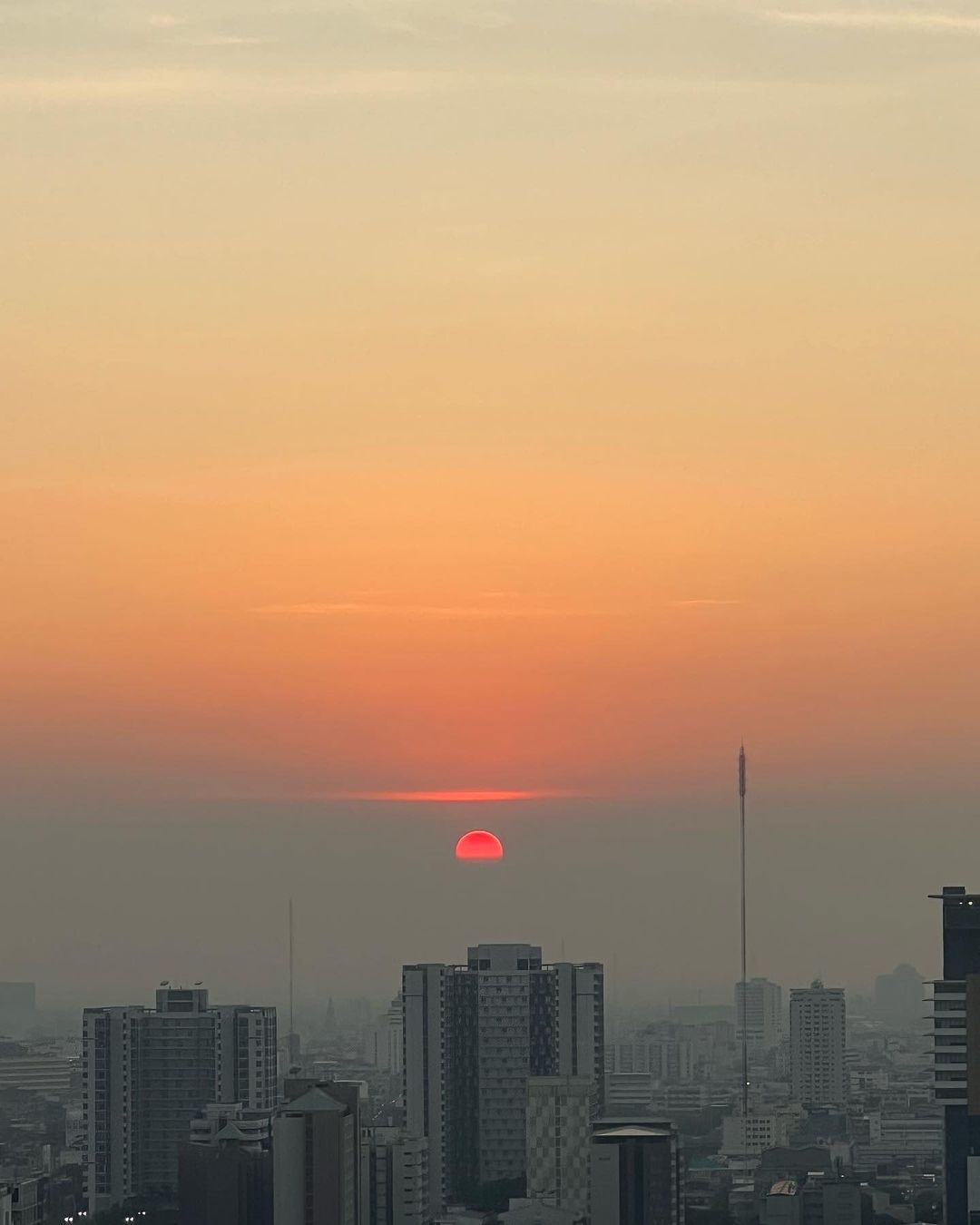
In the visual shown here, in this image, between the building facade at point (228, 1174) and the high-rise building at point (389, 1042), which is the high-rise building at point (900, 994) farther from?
the building facade at point (228, 1174)

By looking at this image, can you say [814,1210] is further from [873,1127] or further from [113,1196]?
[873,1127]

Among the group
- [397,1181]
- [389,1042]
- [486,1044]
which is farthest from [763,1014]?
[397,1181]

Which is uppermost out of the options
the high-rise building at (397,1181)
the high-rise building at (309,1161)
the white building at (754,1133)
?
the high-rise building at (309,1161)

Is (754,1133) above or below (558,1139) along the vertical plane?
below

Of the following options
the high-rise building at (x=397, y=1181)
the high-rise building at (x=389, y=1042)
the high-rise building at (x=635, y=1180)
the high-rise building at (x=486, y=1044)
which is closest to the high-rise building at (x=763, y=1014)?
the high-rise building at (x=389, y=1042)

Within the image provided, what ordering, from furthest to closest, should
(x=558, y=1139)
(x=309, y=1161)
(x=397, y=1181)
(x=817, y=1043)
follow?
(x=817, y=1043)
(x=558, y=1139)
(x=397, y=1181)
(x=309, y=1161)

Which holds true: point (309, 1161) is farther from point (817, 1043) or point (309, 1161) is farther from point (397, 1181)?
point (817, 1043)
